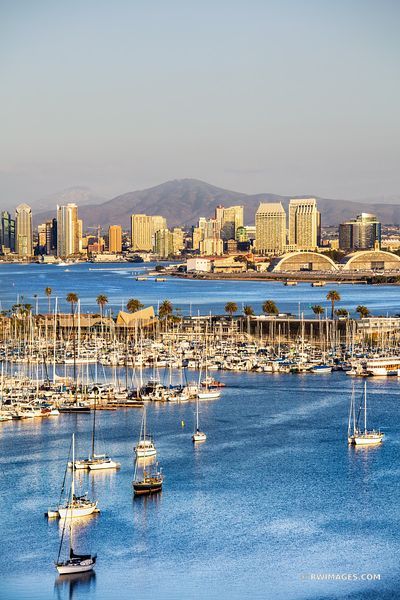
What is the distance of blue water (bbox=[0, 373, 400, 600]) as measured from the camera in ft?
37.5

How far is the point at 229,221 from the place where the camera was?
141125mm

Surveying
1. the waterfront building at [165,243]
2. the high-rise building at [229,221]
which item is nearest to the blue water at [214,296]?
the waterfront building at [165,243]

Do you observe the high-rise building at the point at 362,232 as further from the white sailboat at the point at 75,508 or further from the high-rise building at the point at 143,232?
the white sailboat at the point at 75,508

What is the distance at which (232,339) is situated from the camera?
99.7ft

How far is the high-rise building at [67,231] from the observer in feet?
457

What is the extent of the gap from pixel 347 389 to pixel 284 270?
6406 cm

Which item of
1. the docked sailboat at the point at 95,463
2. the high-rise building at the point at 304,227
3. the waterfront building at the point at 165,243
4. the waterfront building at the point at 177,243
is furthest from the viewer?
the waterfront building at the point at 177,243

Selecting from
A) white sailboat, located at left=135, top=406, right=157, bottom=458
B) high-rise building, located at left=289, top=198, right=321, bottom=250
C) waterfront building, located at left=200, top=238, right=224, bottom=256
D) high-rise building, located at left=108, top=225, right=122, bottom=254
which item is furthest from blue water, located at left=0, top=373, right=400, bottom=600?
high-rise building, located at left=108, top=225, right=122, bottom=254

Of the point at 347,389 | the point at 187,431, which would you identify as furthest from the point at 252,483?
the point at 347,389

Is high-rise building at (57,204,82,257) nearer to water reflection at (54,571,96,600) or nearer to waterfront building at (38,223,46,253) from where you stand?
waterfront building at (38,223,46,253)

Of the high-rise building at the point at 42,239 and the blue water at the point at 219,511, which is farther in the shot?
the high-rise building at the point at 42,239

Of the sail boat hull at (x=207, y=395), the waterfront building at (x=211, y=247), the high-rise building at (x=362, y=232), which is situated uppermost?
the high-rise building at (x=362, y=232)

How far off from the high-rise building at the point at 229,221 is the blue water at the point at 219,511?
394ft

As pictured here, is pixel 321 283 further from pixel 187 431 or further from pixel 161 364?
pixel 187 431
